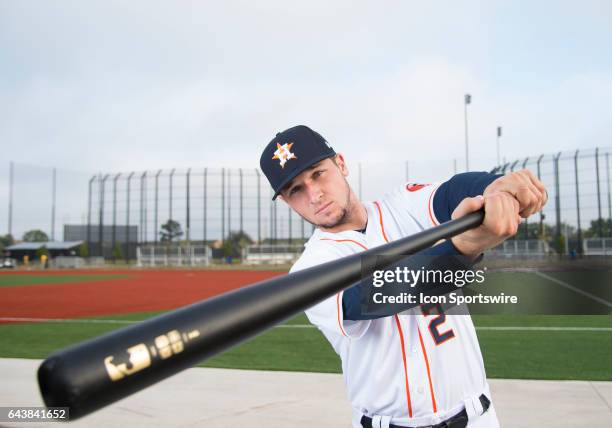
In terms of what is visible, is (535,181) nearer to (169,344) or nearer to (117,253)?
(169,344)

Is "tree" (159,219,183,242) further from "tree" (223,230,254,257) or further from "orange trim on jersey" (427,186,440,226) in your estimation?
"orange trim on jersey" (427,186,440,226)

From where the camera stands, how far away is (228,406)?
4434 millimetres

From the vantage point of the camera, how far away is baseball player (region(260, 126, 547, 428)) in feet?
5.46

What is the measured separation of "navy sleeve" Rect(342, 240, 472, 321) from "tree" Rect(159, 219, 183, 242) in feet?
160

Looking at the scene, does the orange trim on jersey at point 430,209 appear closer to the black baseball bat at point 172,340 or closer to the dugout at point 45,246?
the black baseball bat at point 172,340

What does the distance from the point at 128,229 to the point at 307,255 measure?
53531mm

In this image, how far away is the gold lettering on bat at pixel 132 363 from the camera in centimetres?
58

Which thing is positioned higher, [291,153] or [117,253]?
[291,153]

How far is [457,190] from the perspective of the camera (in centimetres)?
167

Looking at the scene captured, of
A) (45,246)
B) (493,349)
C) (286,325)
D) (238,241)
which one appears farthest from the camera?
(45,246)

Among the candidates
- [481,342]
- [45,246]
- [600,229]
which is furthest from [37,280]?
[45,246]

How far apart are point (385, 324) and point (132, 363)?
1202 mm

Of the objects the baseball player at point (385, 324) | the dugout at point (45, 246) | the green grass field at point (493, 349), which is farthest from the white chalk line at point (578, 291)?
the dugout at point (45, 246)

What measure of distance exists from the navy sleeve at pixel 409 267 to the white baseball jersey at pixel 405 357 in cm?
10
